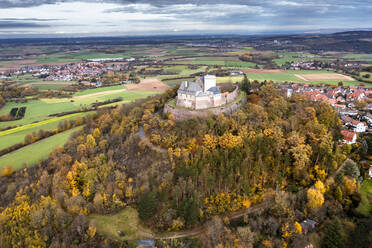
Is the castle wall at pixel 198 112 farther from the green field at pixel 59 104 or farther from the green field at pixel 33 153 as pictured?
the green field at pixel 59 104

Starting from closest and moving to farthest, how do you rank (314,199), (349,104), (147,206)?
1. (314,199)
2. (147,206)
3. (349,104)

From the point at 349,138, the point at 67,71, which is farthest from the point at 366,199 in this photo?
the point at 67,71

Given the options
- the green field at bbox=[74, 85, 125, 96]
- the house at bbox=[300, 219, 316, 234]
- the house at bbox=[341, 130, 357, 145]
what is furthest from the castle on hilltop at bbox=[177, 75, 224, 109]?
the green field at bbox=[74, 85, 125, 96]

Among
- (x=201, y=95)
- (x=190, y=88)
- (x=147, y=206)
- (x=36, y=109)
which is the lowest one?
(x=147, y=206)

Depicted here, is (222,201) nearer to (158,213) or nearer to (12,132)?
(158,213)

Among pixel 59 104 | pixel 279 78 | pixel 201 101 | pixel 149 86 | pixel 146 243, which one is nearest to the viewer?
pixel 146 243

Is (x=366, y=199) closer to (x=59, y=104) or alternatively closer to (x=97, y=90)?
(x=59, y=104)

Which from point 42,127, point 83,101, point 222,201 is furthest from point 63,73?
Result: point 222,201
